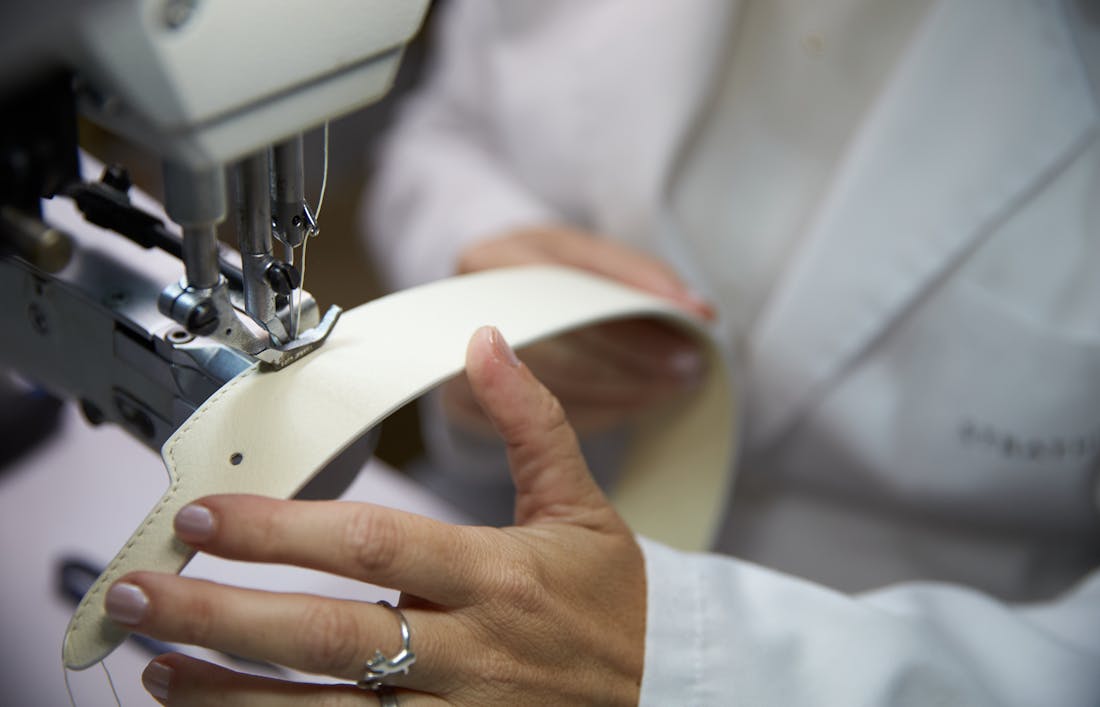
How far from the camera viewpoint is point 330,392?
35cm

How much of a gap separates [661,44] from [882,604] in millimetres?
440

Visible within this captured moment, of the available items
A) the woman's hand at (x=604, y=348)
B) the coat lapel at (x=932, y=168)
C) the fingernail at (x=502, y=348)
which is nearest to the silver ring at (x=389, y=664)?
the fingernail at (x=502, y=348)

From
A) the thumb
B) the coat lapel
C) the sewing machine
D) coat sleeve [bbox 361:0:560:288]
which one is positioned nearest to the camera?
the sewing machine

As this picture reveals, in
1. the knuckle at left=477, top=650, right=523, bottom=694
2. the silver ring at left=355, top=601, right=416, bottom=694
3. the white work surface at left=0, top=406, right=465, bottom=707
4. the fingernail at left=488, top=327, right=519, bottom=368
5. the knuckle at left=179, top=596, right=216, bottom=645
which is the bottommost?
the white work surface at left=0, top=406, right=465, bottom=707

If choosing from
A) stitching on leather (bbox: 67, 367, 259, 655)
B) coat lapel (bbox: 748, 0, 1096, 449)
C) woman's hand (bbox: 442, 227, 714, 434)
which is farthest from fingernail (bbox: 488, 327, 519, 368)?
coat lapel (bbox: 748, 0, 1096, 449)

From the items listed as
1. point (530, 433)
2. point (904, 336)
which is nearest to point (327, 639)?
point (530, 433)

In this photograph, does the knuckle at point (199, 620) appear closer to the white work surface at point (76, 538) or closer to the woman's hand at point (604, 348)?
the white work surface at point (76, 538)

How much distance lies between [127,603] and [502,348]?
18 cm

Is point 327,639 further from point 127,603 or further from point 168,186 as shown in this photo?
point 168,186

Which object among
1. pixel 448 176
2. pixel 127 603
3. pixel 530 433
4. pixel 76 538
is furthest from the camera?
pixel 448 176

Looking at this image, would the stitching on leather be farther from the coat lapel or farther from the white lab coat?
the coat lapel

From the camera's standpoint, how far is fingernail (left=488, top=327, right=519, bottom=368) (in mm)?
383

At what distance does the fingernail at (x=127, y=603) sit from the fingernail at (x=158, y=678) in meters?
0.04

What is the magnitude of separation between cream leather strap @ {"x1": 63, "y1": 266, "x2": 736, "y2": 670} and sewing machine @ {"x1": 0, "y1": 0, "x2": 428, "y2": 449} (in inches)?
0.7
